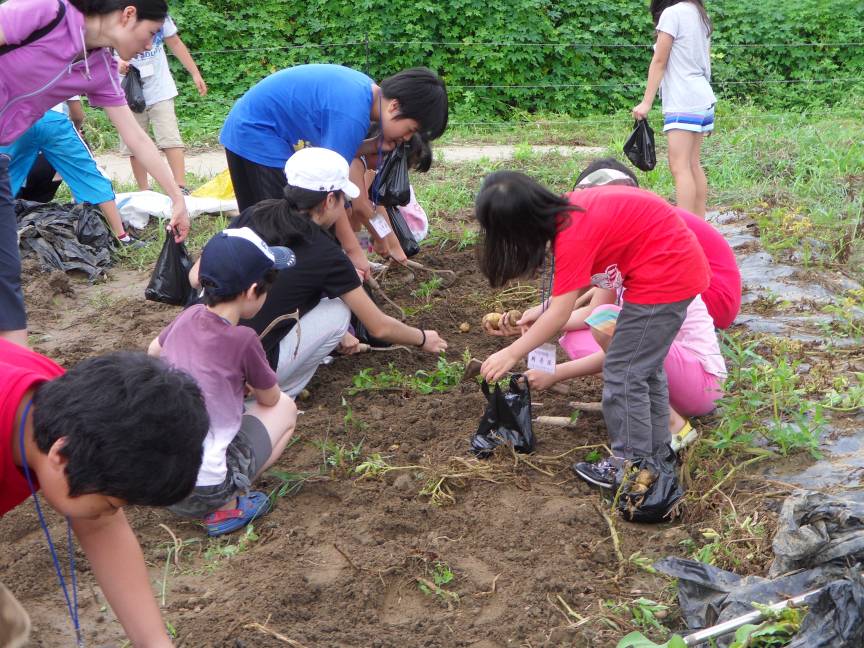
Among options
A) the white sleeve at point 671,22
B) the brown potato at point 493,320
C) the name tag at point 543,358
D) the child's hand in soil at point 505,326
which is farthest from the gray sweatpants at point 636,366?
the white sleeve at point 671,22

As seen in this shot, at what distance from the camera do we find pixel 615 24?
12.3 metres

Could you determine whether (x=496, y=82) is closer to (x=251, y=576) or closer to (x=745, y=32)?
(x=745, y=32)

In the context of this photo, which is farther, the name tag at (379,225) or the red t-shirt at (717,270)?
the name tag at (379,225)

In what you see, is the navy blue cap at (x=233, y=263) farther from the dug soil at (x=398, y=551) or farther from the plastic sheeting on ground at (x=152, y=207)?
the plastic sheeting on ground at (x=152, y=207)

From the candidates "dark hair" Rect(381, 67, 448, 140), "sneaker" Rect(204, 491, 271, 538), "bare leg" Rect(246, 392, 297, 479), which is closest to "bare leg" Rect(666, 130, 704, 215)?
"dark hair" Rect(381, 67, 448, 140)

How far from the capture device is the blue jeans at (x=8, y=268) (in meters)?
3.49

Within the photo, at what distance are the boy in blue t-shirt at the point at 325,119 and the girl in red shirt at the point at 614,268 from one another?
124 centimetres

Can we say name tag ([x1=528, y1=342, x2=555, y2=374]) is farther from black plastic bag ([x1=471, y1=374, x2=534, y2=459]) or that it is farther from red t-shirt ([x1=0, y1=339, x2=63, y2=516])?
red t-shirt ([x1=0, y1=339, x2=63, y2=516])

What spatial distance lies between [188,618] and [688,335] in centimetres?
220

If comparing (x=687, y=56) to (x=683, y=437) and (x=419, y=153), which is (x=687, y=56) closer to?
(x=419, y=153)

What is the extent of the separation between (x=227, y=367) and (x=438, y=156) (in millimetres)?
5579

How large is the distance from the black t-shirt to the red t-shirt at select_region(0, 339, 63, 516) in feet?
6.45

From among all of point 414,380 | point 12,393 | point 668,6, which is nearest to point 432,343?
point 414,380

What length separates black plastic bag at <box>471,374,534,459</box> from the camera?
3.56 metres
